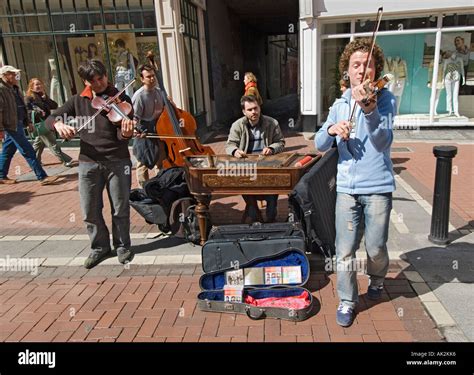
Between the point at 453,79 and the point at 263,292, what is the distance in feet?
32.0

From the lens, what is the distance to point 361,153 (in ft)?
8.30

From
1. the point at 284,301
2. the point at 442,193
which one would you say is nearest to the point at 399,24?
the point at 442,193

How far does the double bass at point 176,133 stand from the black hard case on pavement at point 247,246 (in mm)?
1520

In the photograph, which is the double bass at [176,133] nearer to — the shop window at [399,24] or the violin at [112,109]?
the violin at [112,109]

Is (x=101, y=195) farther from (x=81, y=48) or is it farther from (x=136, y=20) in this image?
(x=81, y=48)

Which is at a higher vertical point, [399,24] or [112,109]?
[399,24]

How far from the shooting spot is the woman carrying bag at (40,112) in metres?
7.27

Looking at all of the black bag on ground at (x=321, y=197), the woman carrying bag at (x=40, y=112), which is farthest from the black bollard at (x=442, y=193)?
the woman carrying bag at (x=40, y=112)

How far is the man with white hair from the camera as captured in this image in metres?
6.51

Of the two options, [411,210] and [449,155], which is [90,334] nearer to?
[449,155]

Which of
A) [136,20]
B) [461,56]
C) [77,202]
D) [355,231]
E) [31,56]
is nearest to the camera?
[355,231]

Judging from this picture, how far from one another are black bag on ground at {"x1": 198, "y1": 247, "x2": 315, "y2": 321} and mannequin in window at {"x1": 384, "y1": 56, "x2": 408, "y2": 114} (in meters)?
8.59

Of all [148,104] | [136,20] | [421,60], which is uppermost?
[136,20]
